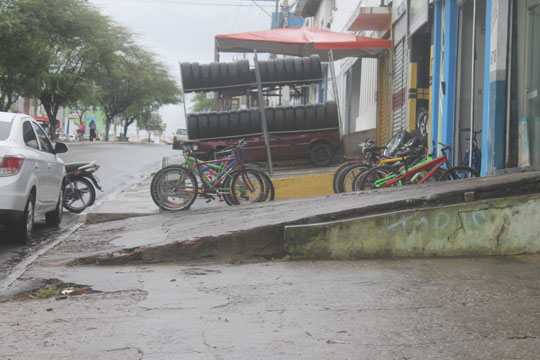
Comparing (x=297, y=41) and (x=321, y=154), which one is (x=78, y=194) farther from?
(x=321, y=154)

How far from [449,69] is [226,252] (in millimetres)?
5664

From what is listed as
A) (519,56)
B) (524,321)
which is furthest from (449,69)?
(524,321)

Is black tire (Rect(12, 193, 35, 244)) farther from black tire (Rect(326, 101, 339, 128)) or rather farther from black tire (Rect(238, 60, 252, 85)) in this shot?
black tire (Rect(326, 101, 339, 128))

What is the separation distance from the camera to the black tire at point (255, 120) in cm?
1503

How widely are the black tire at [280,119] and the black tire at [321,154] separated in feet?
3.03

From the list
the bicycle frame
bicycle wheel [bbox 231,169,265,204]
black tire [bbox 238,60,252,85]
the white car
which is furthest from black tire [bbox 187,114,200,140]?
the bicycle frame

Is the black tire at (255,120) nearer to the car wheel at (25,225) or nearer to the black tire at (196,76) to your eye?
the black tire at (196,76)

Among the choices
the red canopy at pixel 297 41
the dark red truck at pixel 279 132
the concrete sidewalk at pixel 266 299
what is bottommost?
the concrete sidewalk at pixel 266 299

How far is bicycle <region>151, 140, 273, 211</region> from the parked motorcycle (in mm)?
2118

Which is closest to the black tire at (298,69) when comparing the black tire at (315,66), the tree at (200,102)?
the black tire at (315,66)

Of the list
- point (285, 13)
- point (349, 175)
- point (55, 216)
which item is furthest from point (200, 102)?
point (55, 216)

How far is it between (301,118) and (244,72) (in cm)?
180

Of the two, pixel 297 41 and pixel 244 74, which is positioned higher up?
pixel 297 41

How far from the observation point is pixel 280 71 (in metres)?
15.4
